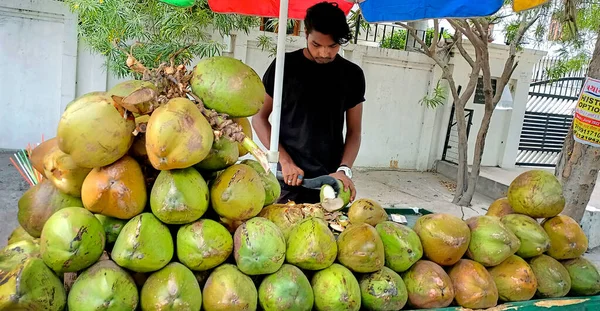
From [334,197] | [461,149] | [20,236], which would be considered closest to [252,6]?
[334,197]

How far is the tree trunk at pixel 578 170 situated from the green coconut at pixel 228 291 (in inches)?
133

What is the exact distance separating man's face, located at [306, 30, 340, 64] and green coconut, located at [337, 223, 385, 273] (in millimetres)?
1227

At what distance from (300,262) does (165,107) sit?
63 centimetres

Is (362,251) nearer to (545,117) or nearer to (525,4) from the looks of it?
(525,4)

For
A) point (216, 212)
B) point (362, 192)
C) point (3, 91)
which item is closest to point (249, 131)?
point (216, 212)

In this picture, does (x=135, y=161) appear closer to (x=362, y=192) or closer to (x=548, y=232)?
(x=548, y=232)

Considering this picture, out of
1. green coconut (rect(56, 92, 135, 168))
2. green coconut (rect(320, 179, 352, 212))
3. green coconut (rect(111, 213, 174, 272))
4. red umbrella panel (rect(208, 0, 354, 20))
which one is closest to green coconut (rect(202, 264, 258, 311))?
green coconut (rect(111, 213, 174, 272))

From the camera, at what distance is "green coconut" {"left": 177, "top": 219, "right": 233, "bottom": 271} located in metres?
1.34

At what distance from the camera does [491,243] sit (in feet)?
5.47

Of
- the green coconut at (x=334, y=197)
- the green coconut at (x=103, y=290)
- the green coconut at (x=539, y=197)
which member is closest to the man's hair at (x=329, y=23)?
the green coconut at (x=334, y=197)

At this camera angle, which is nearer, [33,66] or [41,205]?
[41,205]

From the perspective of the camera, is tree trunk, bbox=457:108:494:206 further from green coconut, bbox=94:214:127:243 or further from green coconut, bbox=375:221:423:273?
green coconut, bbox=94:214:127:243

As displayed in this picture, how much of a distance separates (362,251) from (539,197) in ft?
2.91

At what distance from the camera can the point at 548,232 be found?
191 centimetres
